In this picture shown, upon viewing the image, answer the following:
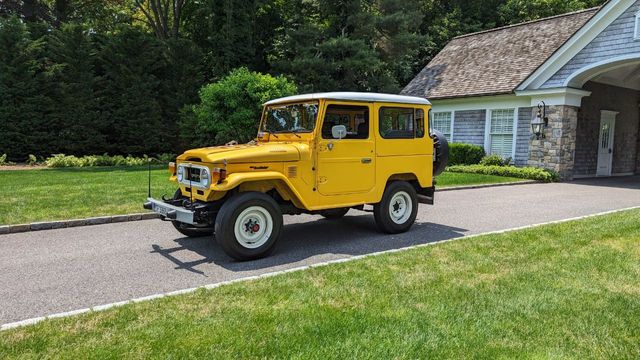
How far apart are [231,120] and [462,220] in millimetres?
11042

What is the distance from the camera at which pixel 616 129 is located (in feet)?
60.6

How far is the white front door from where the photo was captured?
17875 mm

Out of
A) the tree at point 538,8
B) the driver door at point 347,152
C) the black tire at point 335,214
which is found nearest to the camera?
the driver door at point 347,152

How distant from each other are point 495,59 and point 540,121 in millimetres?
4698

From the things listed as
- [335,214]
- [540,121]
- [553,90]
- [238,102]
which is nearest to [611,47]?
[553,90]

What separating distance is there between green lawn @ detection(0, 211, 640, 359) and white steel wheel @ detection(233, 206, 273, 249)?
0.99 m

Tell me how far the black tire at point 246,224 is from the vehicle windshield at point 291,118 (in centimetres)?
130

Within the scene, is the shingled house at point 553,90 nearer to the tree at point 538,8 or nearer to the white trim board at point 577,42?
the white trim board at point 577,42

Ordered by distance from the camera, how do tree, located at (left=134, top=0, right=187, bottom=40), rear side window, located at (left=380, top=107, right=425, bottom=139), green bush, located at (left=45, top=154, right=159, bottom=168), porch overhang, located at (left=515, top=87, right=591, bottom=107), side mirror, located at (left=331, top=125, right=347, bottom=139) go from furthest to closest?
tree, located at (left=134, top=0, right=187, bottom=40)
green bush, located at (left=45, top=154, right=159, bottom=168)
porch overhang, located at (left=515, top=87, right=591, bottom=107)
rear side window, located at (left=380, top=107, right=425, bottom=139)
side mirror, located at (left=331, top=125, right=347, bottom=139)

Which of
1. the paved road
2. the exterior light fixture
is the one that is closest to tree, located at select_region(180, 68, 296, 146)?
the exterior light fixture

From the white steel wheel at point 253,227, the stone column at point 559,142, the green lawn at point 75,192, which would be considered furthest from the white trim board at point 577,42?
the white steel wheel at point 253,227

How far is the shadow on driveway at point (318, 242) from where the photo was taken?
18.4 feet

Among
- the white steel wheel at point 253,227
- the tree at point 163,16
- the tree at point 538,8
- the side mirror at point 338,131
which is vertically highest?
the tree at point 538,8

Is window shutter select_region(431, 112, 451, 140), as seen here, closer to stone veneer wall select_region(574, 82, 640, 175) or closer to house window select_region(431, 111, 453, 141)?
house window select_region(431, 111, 453, 141)
